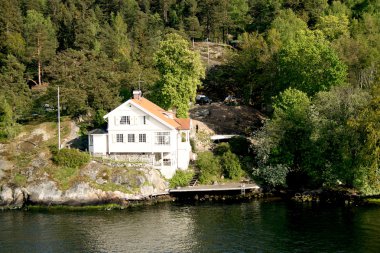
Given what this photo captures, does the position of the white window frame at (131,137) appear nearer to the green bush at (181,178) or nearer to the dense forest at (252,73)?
the green bush at (181,178)

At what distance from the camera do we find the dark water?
40.8 metres

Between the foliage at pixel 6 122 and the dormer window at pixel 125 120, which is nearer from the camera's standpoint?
the dormer window at pixel 125 120

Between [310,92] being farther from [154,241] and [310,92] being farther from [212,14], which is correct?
[212,14]

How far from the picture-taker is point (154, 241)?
139 feet

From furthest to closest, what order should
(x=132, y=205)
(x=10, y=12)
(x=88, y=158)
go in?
(x=10, y=12)
(x=88, y=158)
(x=132, y=205)

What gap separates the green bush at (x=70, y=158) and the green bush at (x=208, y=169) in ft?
43.3

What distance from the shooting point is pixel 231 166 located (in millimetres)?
60719

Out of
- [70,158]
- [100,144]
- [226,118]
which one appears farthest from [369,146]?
[70,158]

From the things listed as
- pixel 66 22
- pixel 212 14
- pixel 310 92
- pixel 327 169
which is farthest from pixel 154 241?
pixel 212 14

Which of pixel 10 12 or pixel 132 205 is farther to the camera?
pixel 10 12

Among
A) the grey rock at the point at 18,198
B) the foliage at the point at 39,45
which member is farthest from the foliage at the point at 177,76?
the foliage at the point at 39,45

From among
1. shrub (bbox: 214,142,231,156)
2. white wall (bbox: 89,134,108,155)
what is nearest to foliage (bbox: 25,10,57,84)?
white wall (bbox: 89,134,108,155)

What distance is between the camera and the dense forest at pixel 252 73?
184 ft

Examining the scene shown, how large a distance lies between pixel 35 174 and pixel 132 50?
48295mm
